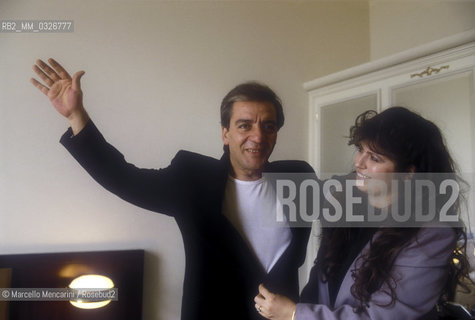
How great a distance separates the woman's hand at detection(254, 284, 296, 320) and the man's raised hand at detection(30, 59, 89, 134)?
1.63 ft

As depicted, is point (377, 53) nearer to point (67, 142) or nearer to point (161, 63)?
point (161, 63)

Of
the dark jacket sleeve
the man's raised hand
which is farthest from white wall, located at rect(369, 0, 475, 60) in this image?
the man's raised hand

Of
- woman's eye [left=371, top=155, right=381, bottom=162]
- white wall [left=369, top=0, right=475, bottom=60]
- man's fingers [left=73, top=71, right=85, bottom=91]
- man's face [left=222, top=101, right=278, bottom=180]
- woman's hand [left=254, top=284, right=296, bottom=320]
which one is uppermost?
white wall [left=369, top=0, right=475, bottom=60]

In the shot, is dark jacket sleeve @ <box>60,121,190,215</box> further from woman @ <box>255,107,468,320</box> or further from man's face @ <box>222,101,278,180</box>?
woman @ <box>255,107,468,320</box>

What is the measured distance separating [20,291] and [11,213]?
181 millimetres

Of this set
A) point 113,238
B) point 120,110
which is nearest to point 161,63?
point 120,110

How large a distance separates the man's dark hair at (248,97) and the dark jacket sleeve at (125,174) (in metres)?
0.15

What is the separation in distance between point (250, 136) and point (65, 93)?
378mm

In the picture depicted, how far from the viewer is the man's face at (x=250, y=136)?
69 cm

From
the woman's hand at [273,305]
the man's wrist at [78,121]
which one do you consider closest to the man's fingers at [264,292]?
the woman's hand at [273,305]

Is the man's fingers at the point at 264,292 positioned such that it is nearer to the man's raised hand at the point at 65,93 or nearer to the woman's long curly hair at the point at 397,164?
the woman's long curly hair at the point at 397,164

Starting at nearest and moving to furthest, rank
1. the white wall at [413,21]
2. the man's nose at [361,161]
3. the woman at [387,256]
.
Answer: the woman at [387,256]
the man's nose at [361,161]
the white wall at [413,21]

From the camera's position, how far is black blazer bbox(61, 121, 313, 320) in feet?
2.31

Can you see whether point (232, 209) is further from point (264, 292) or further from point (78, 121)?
point (78, 121)
